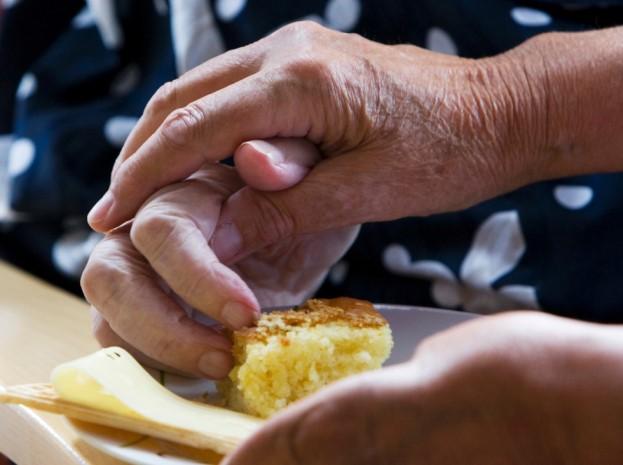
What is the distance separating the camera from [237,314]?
0.55 meters

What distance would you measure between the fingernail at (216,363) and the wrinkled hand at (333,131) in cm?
8

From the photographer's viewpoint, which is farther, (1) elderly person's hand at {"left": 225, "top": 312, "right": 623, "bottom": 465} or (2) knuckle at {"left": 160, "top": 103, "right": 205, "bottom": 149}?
(2) knuckle at {"left": 160, "top": 103, "right": 205, "bottom": 149}

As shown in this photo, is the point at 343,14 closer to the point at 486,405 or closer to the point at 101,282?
the point at 101,282

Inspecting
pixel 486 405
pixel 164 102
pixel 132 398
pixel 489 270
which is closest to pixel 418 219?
pixel 489 270

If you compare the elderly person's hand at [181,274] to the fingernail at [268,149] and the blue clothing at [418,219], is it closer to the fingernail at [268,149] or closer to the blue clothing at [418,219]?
the fingernail at [268,149]

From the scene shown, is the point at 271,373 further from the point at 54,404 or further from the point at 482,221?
the point at 482,221

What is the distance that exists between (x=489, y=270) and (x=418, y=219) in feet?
0.27

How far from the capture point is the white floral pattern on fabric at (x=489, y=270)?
85 centimetres

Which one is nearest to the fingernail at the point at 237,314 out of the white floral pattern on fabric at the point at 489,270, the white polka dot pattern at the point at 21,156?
the white floral pattern on fabric at the point at 489,270

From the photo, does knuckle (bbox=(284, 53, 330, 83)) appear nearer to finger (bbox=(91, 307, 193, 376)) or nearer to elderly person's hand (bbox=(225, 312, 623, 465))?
finger (bbox=(91, 307, 193, 376))

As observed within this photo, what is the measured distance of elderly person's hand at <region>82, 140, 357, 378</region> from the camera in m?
0.55

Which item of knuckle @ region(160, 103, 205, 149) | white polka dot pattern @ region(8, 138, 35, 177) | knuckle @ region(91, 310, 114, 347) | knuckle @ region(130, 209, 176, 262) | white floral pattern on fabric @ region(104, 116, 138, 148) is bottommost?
white polka dot pattern @ region(8, 138, 35, 177)

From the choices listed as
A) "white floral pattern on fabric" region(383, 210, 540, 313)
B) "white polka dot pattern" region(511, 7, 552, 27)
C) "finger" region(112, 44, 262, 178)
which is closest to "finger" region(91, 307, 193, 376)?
"finger" region(112, 44, 262, 178)

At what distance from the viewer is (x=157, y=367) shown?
1.90 ft
